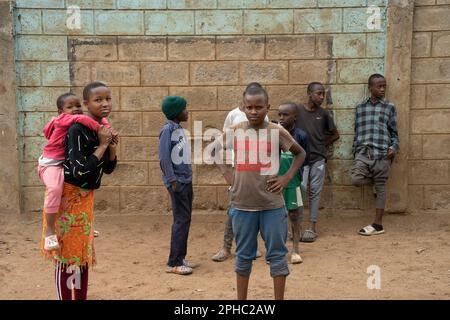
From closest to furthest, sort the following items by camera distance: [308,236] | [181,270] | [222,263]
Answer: [181,270], [222,263], [308,236]

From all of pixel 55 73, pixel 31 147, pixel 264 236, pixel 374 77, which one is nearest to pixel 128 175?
pixel 31 147

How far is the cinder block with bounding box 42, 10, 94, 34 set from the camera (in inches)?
243

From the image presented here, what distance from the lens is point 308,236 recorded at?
5.84 m

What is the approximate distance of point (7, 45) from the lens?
6.14 metres

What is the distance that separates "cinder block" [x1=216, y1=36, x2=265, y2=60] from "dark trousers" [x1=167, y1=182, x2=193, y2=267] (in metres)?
2.10

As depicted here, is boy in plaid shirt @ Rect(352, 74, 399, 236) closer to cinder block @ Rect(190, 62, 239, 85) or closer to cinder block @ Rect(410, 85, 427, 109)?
cinder block @ Rect(410, 85, 427, 109)

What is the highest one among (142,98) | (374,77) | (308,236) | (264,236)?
(374,77)

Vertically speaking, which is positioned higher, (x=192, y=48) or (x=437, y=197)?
(x=192, y=48)

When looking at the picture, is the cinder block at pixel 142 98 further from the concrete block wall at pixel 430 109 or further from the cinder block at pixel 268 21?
the concrete block wall at pixel 430 109

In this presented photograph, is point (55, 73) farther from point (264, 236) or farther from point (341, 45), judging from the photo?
point (264, 236)

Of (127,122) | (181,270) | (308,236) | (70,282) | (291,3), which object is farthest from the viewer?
(127,122)

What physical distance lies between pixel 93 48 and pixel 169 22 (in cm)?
96
